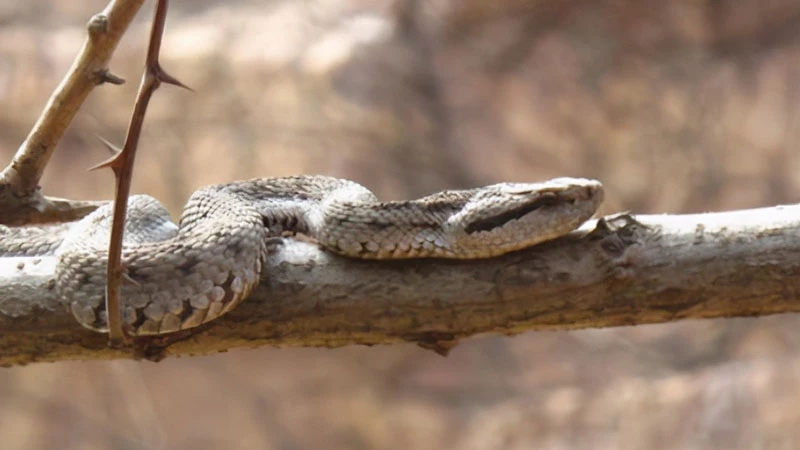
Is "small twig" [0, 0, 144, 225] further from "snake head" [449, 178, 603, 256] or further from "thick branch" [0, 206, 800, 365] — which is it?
"snake head" [449, 178, 603, 256]

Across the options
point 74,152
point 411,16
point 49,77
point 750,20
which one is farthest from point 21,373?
point 750,20

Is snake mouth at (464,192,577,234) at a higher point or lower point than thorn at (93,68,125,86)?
higher

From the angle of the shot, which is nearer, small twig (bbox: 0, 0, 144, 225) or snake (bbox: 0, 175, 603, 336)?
small twig (bbox: 0, 0, 144, 225)

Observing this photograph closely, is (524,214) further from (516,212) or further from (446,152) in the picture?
(446,152)

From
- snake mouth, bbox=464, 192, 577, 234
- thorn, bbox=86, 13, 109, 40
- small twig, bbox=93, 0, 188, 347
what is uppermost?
snake mouth, bbox=464, 192, 577, 234

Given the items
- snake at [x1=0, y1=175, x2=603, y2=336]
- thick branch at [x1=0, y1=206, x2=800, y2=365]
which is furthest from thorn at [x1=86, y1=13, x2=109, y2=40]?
thick branch at [x1=0, y1=206, x2=800, y2=365]

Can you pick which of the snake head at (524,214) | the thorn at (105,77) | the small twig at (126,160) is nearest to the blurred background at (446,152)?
the snake head at (524,214)

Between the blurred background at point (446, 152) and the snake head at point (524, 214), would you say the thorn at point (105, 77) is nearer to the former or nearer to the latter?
the snake head at point (524, 214)

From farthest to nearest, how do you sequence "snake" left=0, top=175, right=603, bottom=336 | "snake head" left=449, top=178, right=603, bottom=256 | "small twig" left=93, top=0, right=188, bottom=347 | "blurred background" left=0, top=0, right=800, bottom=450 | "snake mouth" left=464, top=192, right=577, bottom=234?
"blurred background" left=0, top=0, right=800, bottom=450
"snake mouth" left=464, top=192, right=577, bottom=234
"snake head" left=449, top=178, right=603, bottom=256
"snake" left=0, top=175, right=603, bottom=336
"small twig" left=93, top=0, right=188, bottom=347
